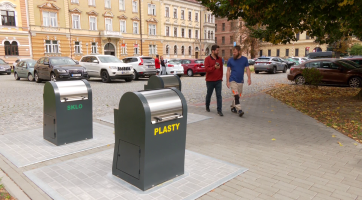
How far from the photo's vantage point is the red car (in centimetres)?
2430

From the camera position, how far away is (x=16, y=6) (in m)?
38.0

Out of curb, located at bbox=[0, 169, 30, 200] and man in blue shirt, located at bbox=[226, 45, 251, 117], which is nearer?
curb, located at bbox=[0, 169, 30, 200]

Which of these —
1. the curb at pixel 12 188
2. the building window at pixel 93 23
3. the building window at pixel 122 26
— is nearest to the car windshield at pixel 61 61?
the curb at pixel 12 188

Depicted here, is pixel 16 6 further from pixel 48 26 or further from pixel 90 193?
pixel 90 193

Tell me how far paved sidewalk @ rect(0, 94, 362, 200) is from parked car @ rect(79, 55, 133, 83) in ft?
38.2

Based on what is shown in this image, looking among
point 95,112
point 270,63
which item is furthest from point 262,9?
point 270,63

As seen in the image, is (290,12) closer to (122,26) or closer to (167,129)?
(167,129)

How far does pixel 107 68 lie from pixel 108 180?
1503 cm

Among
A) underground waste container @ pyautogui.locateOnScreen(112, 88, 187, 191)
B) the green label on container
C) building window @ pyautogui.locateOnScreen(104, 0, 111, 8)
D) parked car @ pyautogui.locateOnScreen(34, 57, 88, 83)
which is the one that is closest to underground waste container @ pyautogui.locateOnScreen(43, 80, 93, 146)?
the green label on container

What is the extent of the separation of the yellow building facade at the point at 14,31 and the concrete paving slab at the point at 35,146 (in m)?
37.9

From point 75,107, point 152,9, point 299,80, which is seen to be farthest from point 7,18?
point 75,107

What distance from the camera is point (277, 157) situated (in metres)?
4.84

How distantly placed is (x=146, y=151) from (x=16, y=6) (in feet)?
140

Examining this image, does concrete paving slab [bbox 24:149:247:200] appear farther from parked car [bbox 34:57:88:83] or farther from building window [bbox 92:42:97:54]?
building window [bbox 92:42:97:54]
